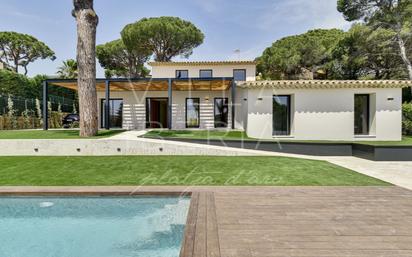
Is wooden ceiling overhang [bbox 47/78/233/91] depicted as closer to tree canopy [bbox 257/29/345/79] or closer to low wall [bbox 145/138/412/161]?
low wall [bbox 145/138/412/161]

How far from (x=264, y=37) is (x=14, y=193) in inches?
993

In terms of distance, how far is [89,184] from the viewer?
6.31m

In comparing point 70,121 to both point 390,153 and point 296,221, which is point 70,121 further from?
point 390,153

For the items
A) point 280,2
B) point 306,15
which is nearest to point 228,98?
point 280,2

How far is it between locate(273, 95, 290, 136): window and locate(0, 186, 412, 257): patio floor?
7803 millimetres

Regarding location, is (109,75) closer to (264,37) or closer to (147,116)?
(147,116)

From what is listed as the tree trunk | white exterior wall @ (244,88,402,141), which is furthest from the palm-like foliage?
white exterior wall @ (244,88,402,141)

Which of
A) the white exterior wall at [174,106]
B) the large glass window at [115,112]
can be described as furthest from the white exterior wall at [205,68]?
the large glass window at [115,112]

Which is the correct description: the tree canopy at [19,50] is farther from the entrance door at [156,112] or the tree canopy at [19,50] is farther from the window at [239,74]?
the window at [239,74]

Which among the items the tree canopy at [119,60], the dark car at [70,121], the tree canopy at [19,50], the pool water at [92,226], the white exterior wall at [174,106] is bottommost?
the pool water at [92,226]

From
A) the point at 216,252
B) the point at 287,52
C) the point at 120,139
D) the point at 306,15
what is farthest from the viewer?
the point at 287,52

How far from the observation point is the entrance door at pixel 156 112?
18375 millimetres

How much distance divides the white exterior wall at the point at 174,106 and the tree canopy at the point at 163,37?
376 inches

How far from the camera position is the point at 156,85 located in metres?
16.5
